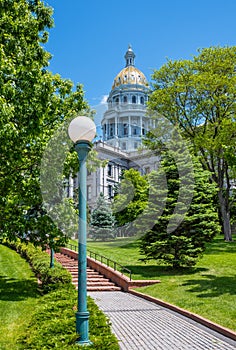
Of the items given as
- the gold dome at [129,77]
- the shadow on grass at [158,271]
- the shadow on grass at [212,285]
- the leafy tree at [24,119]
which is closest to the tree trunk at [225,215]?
the shadow on grass at [158,271]

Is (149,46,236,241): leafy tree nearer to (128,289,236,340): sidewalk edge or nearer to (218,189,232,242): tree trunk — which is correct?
(218,189,232,242): tree trunk

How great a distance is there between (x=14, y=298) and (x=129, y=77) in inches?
4291

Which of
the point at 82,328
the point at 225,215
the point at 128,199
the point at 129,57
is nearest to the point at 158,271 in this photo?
the point at 82,328

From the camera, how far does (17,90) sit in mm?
11336

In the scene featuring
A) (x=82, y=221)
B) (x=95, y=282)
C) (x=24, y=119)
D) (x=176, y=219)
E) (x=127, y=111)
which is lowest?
(x=95, y=282)

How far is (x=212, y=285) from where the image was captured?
567 inches

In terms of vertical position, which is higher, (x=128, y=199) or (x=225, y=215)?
(x=128, y=199)

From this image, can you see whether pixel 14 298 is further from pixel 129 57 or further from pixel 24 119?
pixel 129 57

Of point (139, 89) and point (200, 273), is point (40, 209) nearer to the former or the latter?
point (200, 273)

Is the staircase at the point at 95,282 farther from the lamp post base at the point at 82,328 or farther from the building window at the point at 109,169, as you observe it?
the building window at the point at 109,169

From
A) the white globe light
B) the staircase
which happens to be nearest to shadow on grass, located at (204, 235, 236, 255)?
the staircase

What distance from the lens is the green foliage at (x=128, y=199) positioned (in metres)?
43.0

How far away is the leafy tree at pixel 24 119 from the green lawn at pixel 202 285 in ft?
15.4

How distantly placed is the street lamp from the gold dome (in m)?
110
